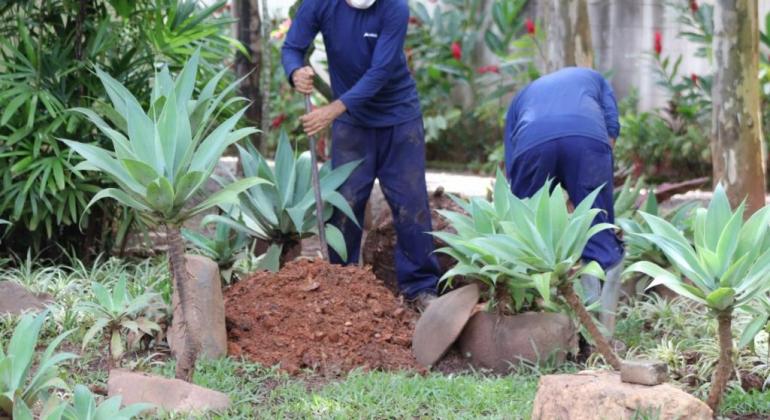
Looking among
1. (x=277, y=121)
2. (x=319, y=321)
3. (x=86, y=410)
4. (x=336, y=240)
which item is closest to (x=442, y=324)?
(x=319, y=321)

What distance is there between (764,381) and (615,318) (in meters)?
1.19

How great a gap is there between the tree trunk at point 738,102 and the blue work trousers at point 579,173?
5.63ft

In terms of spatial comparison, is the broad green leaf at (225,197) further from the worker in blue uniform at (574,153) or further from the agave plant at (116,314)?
the worker in blue uniform at (574,153)

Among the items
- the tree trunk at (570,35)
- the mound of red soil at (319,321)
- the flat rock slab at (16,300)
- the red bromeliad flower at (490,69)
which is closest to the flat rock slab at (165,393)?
the mound of red soil at (319,321)

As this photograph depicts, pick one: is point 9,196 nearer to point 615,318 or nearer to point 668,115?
point 615,318

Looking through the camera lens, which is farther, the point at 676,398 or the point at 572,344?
the point at 572,344

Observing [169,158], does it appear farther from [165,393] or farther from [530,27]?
[530,27]

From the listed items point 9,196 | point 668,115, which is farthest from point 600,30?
point 9,196

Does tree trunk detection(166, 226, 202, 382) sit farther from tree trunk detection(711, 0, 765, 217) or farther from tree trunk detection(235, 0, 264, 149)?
tree trunk detection(235, 0, 264, 149)

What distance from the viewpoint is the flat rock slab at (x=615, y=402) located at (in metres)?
4.25

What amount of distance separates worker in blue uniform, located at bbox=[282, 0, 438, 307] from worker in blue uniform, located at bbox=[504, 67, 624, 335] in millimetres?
759

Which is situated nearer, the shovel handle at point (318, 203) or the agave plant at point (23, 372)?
the agave plant at point (23, 372)

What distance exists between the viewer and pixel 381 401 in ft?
16.3

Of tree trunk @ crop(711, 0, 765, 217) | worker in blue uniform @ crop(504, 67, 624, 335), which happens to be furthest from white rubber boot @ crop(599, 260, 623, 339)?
tree trunk @ crop(711, 0, 765, 217)
